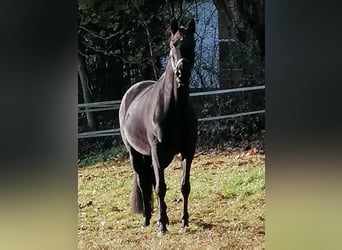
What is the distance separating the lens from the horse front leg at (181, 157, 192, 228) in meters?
2.08

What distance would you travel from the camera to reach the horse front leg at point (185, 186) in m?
2.08

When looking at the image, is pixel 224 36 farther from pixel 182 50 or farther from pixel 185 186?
pixel 185 186

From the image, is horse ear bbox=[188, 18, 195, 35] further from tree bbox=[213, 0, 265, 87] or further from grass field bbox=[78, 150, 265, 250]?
grass field bbox=[78, 150, 265, 250]

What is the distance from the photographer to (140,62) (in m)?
2.10

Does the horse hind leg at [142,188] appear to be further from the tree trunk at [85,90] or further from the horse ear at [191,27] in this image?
the horse ear at [191,27]

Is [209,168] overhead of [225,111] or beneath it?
beneath

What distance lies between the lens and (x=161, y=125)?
2.10m

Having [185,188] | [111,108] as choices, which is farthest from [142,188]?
[111,108]
